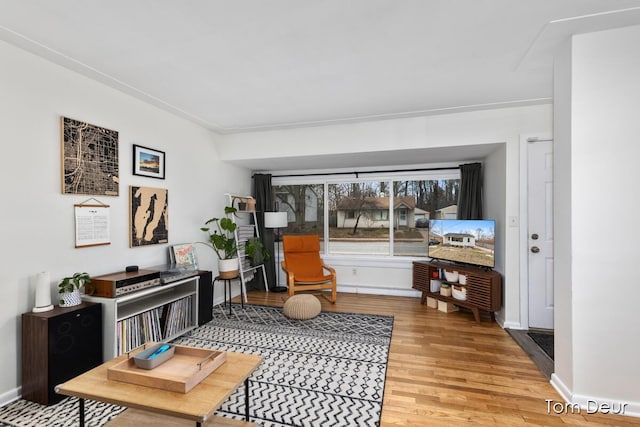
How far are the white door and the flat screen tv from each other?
0.40 m

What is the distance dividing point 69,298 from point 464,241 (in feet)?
13.2

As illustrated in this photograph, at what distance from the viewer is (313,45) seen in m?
2.10

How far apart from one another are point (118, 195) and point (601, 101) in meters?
3.86

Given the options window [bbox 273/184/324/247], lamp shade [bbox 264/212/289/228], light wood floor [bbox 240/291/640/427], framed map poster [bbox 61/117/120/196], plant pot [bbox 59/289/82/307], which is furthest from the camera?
window [bbox 273/184/324/247]

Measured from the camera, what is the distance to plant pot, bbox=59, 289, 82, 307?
7.36 feet

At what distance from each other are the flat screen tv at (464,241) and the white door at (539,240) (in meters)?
0.40

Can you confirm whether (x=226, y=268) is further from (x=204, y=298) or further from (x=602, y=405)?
(x=602, y=405)

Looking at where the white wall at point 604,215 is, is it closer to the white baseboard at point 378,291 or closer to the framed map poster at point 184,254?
the white baseboard at point 378,291

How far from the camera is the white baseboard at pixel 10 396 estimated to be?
2.02 m

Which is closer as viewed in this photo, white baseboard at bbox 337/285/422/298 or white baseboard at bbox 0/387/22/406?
white baseboard at bbox 0/387/22/406

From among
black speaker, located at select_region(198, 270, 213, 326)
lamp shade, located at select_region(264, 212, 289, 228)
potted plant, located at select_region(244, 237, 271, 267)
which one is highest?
lamp shade, located at select_region(264, 212, 289, 228)

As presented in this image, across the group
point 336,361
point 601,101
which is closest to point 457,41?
point 601,101

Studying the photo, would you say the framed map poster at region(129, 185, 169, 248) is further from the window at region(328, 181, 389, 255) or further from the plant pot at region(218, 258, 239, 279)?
the window at region(328, 181, 389, 255)

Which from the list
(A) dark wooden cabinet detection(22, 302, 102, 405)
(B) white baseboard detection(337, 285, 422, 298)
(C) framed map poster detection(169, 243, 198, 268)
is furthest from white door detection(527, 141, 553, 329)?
(A) dark wooden cabinet detection(22, 302, 102, 405)
